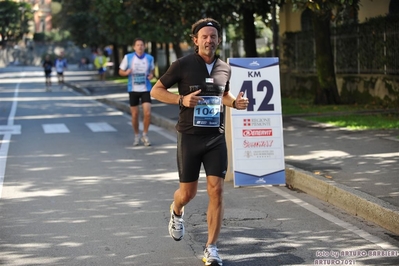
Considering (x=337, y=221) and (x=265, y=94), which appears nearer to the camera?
(x=337, y=221)

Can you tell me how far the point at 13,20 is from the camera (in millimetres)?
115688

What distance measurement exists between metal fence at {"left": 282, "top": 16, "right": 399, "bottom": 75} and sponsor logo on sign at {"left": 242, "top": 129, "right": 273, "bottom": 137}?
1143 centimetres

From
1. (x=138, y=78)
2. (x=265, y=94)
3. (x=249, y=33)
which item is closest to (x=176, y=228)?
(x=265, y=94)

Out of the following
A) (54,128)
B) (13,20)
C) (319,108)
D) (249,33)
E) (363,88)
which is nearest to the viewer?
(54,128)

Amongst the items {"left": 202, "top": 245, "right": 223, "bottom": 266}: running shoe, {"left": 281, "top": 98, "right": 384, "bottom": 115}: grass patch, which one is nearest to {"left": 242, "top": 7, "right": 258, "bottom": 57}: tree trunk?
{"left": 281, "top": 98, "right": 384, "bottom": 115}: grass patch

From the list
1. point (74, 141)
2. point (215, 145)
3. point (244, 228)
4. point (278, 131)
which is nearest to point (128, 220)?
point (244, 228)

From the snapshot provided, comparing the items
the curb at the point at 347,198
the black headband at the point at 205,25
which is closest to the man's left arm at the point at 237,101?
the black headband at the point at 205,25

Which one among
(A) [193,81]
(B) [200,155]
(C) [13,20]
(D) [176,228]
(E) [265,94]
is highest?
(C) [13,20]

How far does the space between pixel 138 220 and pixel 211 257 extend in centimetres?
219

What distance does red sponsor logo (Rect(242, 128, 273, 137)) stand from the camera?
10.6 meters

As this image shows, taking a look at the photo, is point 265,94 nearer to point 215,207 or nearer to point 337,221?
point 337,221

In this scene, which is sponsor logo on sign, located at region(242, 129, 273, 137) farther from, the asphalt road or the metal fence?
the metal fence

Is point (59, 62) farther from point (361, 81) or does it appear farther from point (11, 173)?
point (11, 173)

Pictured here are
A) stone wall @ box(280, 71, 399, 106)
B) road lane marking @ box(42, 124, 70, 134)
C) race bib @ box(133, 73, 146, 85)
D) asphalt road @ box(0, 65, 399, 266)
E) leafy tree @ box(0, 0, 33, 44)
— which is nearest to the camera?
asphalt road @ box(0, 65, 399, 266)
